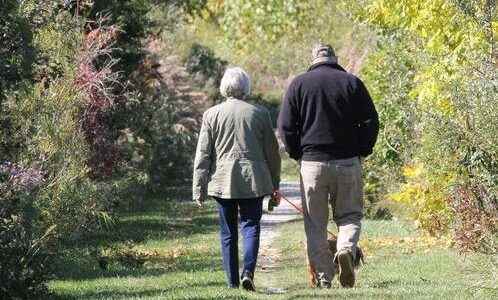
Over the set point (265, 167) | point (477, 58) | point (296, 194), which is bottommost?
point (296, 194)

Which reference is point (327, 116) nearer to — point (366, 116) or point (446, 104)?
point (366, 116)

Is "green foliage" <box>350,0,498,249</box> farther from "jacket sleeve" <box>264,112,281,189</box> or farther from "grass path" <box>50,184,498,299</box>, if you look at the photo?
"jacket sleeve" <box>264,112,281,189</box>

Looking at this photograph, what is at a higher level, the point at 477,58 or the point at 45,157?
the point at 477,58

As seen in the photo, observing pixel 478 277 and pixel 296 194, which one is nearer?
pixel 478 277

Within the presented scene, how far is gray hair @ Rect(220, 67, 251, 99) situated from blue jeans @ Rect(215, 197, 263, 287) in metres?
0.97

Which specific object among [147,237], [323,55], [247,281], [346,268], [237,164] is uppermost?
[323,55]

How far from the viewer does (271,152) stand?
11.4 meters

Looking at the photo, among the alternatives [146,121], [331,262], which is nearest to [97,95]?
[146,121]

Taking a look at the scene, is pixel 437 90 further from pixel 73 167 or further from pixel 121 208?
pixel 121 208

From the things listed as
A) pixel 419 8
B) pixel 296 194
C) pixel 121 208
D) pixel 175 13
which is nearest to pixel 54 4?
pixel 419 8

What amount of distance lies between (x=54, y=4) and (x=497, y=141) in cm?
429

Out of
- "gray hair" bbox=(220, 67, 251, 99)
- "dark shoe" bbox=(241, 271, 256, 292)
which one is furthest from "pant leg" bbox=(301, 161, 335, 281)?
"gray hair" bbox=(220, 67, 251, 99)

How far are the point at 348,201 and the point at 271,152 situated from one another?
2.70 ft

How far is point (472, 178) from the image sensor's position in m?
13.1
